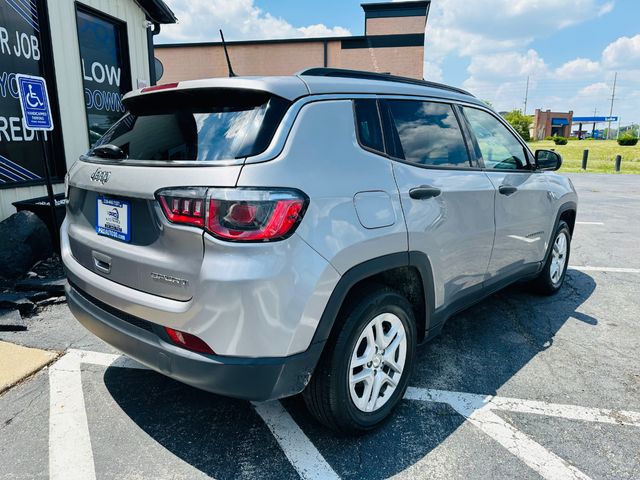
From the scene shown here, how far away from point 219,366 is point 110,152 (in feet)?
4.27

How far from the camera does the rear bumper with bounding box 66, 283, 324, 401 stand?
6.50ft

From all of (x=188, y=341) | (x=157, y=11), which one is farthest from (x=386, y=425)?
(x=157, y=11)

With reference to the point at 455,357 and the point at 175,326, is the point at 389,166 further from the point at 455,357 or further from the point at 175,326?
the point at 455,357

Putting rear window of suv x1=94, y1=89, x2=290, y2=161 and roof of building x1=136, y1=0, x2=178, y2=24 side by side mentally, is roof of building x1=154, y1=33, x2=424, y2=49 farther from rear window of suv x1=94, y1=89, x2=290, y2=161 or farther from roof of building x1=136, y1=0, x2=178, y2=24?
rear window of suv x1=94, y1=89, x2=290, y2=161

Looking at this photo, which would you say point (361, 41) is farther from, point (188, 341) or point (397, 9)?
point (188, 341)

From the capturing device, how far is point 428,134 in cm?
292

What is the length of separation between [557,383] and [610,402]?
12.2 inches

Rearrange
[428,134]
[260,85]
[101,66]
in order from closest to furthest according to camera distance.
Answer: [260,85]
[428,134]
[101,66]

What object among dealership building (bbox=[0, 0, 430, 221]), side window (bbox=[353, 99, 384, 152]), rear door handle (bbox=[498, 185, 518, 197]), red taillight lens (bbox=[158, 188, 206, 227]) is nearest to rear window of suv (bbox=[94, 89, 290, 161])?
red taillight lens (bbox=[158, 188, 206, 227])

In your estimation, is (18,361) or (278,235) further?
(18,361)

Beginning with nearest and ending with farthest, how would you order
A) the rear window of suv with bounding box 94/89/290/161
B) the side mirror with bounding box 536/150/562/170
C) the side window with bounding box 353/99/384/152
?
the rear window of suv with bounding box 94/89/290/161, the side window with bounding box 353/99/384/152, the side mirror with bounding box 536/150/562/170

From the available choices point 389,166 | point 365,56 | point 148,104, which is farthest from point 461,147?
point 365,56

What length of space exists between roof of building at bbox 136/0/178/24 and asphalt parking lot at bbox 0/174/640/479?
629cm

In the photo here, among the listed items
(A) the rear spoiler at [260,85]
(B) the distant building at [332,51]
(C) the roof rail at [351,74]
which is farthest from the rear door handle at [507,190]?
(B) the distant building at [332,51]
